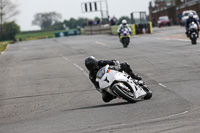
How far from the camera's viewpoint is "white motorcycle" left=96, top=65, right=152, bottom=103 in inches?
374

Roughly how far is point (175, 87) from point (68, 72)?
7.91 metres

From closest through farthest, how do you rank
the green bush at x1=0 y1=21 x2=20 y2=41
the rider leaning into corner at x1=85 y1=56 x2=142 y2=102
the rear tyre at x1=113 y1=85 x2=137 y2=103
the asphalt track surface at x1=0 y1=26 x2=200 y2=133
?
the asphalt track surface at x1=0 y1=26 x2=200 y2=133
the rear tyre at x1=113 y1=85 x2=137 y2=103
the rider leaning into corner at x1=85 y1=56 x2=142 y2=102
the green bush at x1=0 y1=21 x2=20 y2=41

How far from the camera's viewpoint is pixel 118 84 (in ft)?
31.1

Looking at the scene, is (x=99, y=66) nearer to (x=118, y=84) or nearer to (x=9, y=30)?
(x=118, y=84)

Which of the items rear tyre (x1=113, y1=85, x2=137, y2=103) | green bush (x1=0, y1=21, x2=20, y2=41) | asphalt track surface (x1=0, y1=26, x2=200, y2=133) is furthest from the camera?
green bush (x1=0, y1=21, x2=20, y2=41)

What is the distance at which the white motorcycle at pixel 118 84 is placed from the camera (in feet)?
31.2

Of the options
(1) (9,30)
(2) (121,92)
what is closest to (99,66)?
(2) (121,92)

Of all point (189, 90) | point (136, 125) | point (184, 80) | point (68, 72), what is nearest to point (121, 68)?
point (189, 90)

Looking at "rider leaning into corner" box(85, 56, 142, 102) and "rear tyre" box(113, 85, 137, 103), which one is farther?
"rider leaning into corner" box(85, 56, 142, 102)

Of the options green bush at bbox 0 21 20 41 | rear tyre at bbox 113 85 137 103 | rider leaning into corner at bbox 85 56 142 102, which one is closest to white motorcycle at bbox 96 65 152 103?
rear tyre at bbox 113 85 137 103

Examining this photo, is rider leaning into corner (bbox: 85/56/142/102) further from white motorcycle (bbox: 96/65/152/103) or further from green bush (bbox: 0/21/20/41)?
green bush (bbox: 0/21/20/41)

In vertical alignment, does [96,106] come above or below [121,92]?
below

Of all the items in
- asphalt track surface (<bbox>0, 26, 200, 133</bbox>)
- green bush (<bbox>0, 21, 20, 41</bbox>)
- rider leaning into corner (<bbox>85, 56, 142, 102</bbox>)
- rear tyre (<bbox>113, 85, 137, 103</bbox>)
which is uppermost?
rider leaning into corner (<bbox>85, 56, 142, 102</bbox>)

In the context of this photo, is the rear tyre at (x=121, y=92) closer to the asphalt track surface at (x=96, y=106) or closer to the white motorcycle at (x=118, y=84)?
the white motorcycle at (x=118, y=84)
